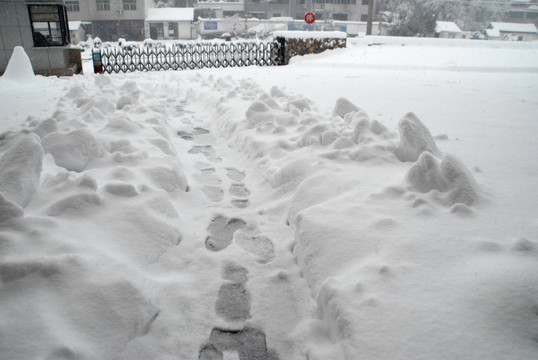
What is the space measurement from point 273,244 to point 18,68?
34.7ft

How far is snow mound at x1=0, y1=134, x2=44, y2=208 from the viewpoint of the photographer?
2475 mm

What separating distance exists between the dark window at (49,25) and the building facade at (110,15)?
109 ft

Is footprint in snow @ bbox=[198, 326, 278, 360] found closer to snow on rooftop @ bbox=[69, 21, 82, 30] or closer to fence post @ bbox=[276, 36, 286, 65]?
fence post @ bbox=[276, 36, 286, 65]

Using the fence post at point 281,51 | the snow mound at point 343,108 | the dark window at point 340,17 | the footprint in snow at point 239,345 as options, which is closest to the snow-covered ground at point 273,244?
the footprint in snow at point 239,345

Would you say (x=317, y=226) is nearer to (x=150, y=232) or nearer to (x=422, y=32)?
(x=150, y=232)

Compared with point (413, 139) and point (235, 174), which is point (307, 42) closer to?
point (235, 174)

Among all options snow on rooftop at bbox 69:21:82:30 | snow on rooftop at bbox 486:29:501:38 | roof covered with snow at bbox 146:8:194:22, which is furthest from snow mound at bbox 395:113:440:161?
snow on rooftop at bbox 486:29:501:38

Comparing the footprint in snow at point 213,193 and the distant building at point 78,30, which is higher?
the distant building at point 78,30

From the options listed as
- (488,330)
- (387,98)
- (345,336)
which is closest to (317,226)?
(345,336)

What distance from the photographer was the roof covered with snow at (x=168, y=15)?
43.4 meters

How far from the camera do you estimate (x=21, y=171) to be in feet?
8.54

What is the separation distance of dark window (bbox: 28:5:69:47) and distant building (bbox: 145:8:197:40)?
1338 inches

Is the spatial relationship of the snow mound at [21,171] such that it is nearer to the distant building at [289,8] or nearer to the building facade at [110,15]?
the building facade at [110,15]

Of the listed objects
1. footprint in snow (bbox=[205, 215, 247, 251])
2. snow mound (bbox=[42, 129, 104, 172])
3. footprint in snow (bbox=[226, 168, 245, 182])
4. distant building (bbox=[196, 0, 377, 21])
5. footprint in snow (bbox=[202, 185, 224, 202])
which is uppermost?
distant building (bbox=[196, 0, 377, 21])
